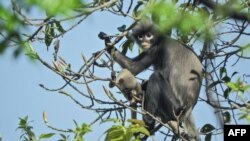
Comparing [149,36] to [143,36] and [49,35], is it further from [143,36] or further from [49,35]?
[49,35]

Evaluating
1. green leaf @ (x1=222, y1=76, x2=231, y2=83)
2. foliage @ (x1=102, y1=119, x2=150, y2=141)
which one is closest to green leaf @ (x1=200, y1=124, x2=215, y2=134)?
green leaf @ (x1=222, y1=76, x2=231, y2=83)

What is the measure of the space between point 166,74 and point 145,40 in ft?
1.63

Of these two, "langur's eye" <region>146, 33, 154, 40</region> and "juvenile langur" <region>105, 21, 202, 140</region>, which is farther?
"langur's eye" <region>146, 33, 154, 40</region>

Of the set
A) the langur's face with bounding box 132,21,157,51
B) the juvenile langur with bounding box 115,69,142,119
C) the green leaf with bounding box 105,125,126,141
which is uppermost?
the langur's face with bounding box 132,21,157,51

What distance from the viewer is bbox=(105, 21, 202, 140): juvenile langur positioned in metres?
6.04

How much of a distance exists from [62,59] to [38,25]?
4.38 ft

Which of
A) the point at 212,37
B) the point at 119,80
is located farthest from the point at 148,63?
the point at 212,37

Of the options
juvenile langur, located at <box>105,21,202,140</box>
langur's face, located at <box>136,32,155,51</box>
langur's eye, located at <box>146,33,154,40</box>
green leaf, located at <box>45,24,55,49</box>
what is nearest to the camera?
green leaf, located at <box>45,24,55,49</box>

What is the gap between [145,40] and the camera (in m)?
6.51

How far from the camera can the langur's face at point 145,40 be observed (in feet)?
21.0

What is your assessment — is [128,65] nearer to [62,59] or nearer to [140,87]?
[140,87]

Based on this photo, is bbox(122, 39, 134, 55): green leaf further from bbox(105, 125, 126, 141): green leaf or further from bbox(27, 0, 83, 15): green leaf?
bbox(27, 0, 83, 15): green leaf

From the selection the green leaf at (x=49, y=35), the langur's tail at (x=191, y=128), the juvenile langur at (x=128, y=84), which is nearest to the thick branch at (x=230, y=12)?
the green leaf at (x=49, y=35)

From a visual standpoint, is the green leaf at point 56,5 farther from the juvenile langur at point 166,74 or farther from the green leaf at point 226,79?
the juvenile langur at point 166,74
